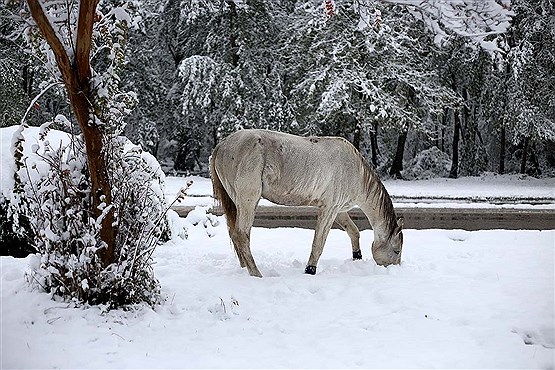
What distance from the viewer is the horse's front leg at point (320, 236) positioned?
7145 millimetres

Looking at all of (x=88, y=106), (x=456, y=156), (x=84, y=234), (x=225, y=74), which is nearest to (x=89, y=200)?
(x=84, y=234)

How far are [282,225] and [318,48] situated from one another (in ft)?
39.9

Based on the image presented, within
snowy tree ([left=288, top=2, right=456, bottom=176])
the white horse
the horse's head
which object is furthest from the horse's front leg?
snowy tree ([left=288, top=2, right=456, bottom=176])

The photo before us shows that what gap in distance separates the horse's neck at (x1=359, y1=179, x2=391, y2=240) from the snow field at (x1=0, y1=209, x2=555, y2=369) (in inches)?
19.8

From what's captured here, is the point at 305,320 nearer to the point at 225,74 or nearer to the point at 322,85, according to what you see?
the point at 322,85

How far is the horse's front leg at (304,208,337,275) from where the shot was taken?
7145 mm

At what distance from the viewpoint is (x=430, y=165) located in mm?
27797

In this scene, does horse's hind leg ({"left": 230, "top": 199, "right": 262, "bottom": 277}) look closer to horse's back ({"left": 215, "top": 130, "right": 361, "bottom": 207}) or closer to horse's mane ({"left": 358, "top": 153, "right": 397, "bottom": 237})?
horse's back ({"left": 215, "top": 130, "right": 361, "bottom": 207})

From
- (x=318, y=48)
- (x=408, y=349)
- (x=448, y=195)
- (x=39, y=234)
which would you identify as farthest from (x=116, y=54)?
(x=318, y=48)

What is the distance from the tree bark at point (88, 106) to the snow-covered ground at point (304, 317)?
0.91 m

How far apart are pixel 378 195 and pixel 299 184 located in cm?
127

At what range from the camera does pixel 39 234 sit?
17.7 ft

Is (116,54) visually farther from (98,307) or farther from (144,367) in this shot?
(144,367)

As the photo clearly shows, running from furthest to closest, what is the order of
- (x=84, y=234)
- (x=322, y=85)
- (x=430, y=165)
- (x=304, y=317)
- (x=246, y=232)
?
(x=430, y=165)
(x=322, y=85)
(x=246, y=232)
(x=304, y=317)
(x=84, y=234)
